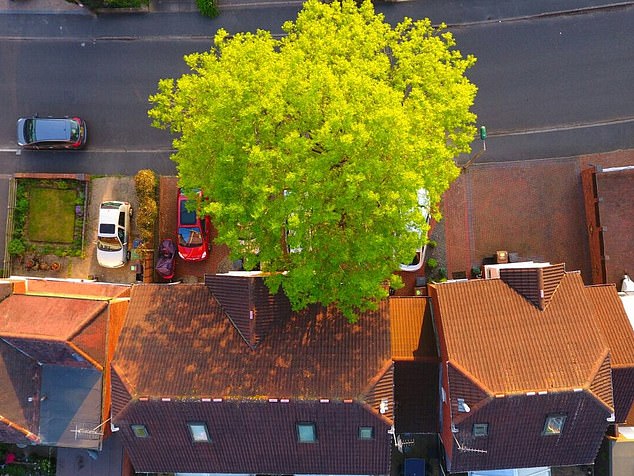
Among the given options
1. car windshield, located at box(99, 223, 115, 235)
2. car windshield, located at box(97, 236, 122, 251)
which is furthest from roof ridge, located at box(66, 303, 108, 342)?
car windshield, located at box(99, 223, 115, 235)

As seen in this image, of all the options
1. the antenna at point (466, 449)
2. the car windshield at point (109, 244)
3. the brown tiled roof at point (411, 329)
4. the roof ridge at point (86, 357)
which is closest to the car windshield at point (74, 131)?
the car windshield at point (109, 244)

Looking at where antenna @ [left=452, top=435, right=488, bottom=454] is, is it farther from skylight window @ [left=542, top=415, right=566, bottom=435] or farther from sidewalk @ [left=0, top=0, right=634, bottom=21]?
sidewalk @ [left=0, top=0, right=634, bottom=21]

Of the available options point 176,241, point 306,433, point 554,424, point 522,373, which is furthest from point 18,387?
point 554,424

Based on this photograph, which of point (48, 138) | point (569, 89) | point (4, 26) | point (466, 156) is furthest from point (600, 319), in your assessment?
point (4, 26)

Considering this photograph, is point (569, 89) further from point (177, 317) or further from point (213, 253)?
point (177, 317)

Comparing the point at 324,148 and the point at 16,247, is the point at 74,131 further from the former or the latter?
the point at 324,148

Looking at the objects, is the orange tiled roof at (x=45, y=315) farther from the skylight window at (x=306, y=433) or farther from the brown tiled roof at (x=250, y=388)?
the skylight window at (x=306, y=433)
